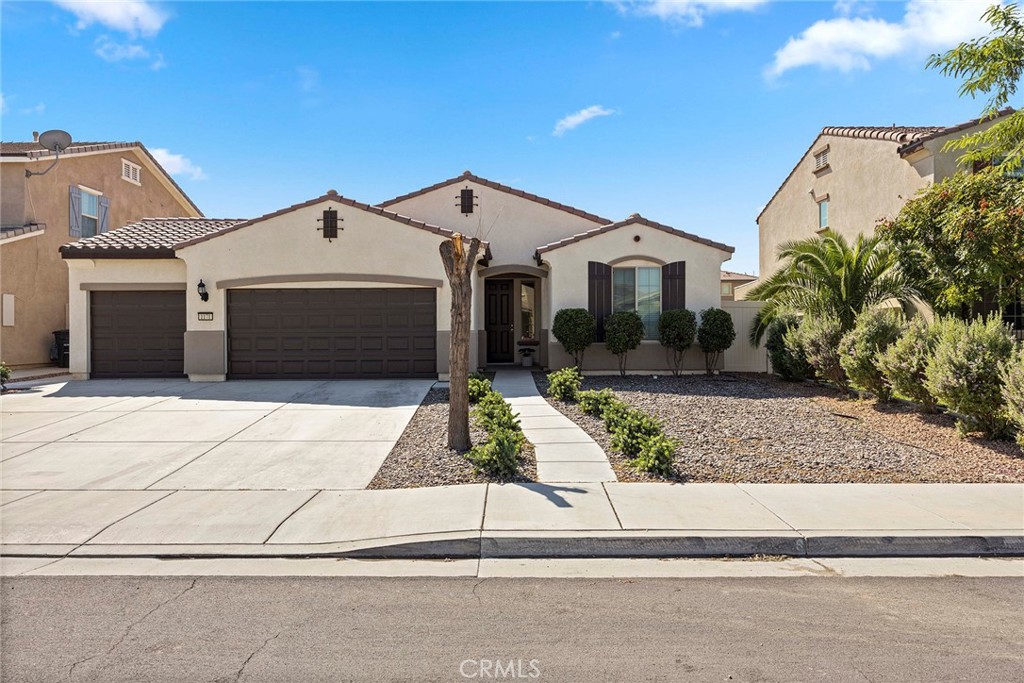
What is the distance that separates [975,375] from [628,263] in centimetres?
848

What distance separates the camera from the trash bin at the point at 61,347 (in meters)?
17.9

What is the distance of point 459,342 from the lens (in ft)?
26.5

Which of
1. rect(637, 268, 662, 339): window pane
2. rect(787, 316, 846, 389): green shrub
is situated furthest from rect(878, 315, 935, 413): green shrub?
rect(637, 268, 662, 339): window pane

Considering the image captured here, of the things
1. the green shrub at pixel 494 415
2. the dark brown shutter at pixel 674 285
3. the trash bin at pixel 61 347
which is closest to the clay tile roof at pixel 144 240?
the trash bin at pixel 61 347

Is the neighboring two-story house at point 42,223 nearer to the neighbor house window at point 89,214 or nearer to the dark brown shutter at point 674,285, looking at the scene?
the neighbor house window at point 89,214

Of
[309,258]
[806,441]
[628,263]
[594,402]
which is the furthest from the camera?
[628,263]

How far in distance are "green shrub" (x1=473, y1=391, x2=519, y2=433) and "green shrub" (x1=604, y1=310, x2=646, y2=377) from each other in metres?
5.12

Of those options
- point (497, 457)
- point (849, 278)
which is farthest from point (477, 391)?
point (849, 278)

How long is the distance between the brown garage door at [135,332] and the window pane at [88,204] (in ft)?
21.1

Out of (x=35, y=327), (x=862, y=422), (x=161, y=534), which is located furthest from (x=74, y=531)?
(x=35, y=327)

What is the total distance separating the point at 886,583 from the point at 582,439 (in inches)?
182

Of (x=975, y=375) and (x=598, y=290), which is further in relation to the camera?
(x=598, y=290)

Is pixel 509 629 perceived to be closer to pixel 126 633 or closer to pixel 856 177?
pixel 126 633

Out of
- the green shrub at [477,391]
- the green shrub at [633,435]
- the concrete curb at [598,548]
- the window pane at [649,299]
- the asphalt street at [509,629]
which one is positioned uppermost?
the window pane at [649,299]
